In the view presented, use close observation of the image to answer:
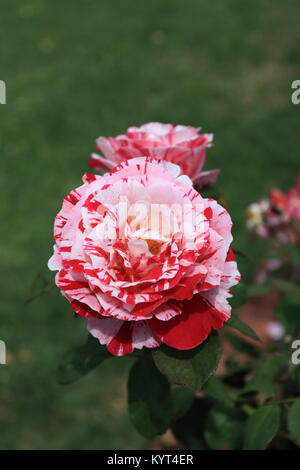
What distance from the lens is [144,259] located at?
0.51 meters

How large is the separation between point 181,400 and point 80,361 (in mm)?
185

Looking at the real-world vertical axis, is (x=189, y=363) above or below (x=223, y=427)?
above

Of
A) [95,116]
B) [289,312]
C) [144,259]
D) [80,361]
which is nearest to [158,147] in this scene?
[144,259]

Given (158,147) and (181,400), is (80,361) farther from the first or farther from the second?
(158,147)

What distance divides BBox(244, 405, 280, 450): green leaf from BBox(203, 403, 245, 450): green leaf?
105 mm

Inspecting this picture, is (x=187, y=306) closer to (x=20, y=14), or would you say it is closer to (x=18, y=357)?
(x=18, y=357)

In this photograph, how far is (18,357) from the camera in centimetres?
164

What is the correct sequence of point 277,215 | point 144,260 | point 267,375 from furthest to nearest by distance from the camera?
point 277,215 → point 267,375 → point 144,260

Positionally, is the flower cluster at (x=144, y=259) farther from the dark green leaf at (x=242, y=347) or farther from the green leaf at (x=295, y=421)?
the dark green leaf at (x=242, y=347)

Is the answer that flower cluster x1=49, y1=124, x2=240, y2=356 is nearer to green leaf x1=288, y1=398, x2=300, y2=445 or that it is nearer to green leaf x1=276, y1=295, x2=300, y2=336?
green leaf x1=288, y1=398, x2=300, y2=445

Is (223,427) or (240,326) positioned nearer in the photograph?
(240,326)

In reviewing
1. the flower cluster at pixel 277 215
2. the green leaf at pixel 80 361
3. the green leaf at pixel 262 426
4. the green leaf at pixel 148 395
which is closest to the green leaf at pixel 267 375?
the green leaf at pixel 262 426

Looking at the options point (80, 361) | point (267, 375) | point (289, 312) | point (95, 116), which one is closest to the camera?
point (80, 361)
